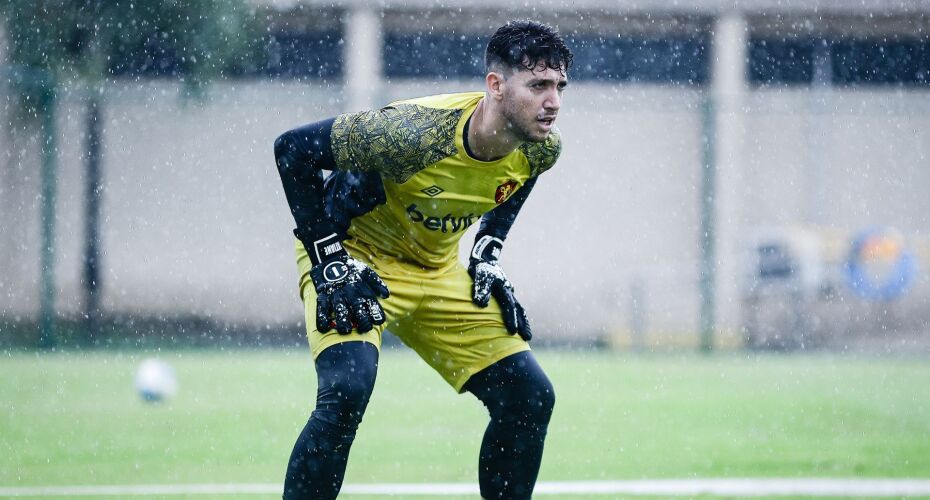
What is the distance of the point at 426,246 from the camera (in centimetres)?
405

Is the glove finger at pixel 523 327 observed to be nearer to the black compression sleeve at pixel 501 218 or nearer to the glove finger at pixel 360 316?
the black compression sleeve at pixel 501 218

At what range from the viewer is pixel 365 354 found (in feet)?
11.6

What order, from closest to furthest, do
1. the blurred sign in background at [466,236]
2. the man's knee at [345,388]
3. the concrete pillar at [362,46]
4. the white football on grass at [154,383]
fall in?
the man's knee at [345,388]
the white football on grass at [154,383]
the blurred sign in background at [466,236]
the concrete pillar at [362,46]

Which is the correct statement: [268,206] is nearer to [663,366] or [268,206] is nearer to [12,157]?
[12,157]

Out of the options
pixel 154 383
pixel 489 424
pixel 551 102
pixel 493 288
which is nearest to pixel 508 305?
pixel 493 288

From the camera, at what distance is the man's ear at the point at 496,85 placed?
12.2 ft

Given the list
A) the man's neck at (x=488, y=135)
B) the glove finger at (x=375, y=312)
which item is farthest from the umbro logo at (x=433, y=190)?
the glove finger at (x=375, y=312)

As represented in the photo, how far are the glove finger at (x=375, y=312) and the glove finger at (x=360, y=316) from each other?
0.07ft

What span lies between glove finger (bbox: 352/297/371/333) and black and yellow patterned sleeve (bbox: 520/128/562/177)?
798mm

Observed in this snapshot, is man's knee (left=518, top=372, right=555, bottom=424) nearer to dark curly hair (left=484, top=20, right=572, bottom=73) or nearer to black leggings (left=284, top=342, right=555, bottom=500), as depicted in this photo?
black leggings (left=284, top=342, right=555, bottom=500)

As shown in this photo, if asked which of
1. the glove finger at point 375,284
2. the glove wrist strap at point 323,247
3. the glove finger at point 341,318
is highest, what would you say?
the glove wrist strap at point 323,247

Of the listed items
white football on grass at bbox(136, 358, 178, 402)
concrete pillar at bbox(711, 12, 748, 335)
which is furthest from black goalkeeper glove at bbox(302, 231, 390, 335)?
concrete pillar at bbox(711, 12, 748, 335)

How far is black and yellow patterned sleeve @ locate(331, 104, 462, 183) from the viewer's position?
367cm

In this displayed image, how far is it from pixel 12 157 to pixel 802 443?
8.34 metres
